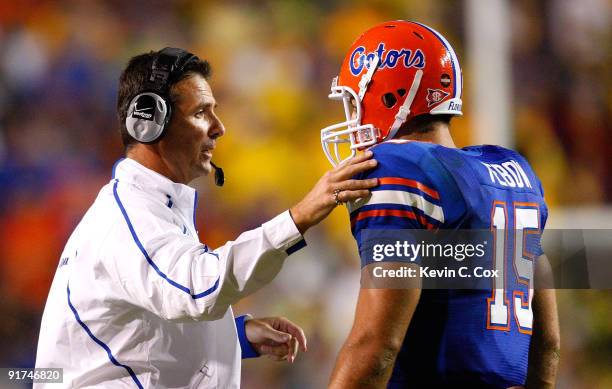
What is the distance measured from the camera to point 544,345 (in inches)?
90.7

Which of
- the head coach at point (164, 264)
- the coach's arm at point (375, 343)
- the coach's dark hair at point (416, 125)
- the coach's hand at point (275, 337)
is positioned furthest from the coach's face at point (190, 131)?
the coach's arm at point (375, 343)

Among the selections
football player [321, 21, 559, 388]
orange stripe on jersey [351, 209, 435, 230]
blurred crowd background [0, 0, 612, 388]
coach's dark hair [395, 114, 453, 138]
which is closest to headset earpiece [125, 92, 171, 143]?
football player [321, 21, 559, 388]

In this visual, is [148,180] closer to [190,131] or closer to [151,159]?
[151,159]

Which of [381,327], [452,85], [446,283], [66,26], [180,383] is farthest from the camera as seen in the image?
[66,26]

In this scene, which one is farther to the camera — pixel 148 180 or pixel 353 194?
pixel 148 180

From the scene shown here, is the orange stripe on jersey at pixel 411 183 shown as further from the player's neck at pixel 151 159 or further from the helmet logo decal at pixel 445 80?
the player's neck at pixel 151 159

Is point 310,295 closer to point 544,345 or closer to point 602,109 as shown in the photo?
point 602,109

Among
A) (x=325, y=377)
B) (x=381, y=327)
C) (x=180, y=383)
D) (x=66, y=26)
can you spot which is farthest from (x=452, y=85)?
(x=66, y=26)

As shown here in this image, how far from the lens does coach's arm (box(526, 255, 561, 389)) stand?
90.1 inches

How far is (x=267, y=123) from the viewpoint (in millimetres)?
5371

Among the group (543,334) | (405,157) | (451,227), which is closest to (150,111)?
(405,157)

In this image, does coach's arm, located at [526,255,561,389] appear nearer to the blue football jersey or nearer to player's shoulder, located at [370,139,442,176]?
the blue football jersey

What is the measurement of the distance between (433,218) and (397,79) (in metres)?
0.42

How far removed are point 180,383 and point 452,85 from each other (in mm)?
1083
